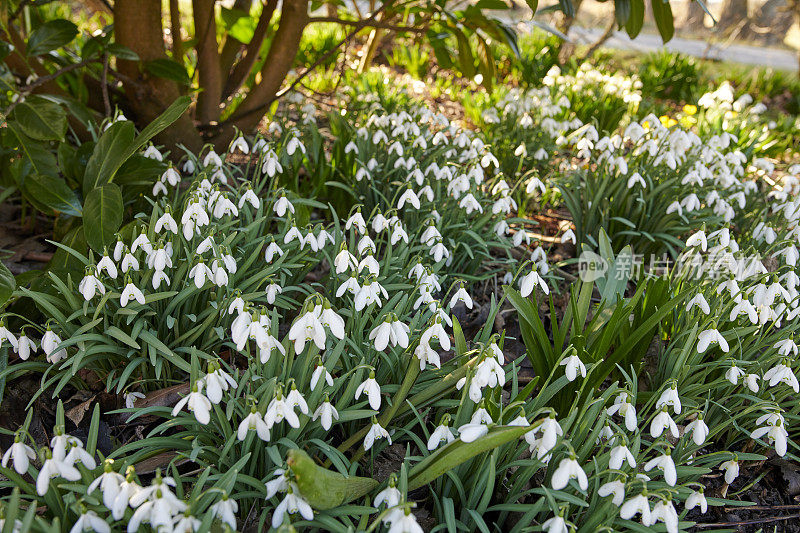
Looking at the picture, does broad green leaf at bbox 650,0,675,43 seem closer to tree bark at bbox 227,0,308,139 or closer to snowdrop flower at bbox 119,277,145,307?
tree bark at bbox 227,0,308,139

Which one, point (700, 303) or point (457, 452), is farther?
point (700, 303)

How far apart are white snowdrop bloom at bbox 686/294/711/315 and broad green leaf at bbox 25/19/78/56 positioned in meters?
2.34

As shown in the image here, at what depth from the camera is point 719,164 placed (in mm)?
3127

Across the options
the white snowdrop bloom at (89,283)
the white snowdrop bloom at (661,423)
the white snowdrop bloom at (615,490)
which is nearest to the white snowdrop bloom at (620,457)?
the white snowdrop bloom at (615,490)

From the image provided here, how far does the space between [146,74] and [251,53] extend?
663 millimetres

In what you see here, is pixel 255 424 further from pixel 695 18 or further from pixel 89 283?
pixel 695 18

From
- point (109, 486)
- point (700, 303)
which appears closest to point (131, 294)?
point (109, 486)

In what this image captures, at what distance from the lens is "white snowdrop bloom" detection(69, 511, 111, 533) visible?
3.63 ft

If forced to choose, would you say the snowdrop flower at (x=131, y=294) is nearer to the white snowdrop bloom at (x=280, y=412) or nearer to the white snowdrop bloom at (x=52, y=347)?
the white snowdrop bloom at (x=52, y=347)

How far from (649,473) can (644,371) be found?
0.70 m

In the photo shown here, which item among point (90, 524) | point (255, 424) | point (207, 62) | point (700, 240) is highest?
point (207, 62)

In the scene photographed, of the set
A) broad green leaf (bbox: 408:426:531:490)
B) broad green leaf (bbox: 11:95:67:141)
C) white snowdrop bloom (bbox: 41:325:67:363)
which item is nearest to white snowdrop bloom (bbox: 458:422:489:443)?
broad green leaf (bbox: 408:426:531:490)

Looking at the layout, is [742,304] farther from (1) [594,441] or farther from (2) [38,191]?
(2) [38,191]

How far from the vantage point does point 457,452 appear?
1246 mm
